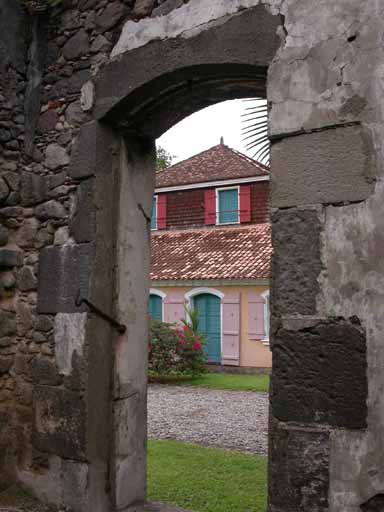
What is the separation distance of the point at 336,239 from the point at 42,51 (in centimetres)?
259

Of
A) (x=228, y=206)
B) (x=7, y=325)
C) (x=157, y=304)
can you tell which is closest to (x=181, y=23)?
(x=7, y=325)

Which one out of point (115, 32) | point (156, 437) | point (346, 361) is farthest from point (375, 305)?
point (156, 437)

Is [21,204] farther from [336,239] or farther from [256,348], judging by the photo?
[256,348]

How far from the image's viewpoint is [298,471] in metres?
2.49

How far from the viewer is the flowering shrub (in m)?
12.2

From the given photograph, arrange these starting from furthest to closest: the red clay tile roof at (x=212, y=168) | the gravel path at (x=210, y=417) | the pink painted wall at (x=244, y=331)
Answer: the red clay tile roof at (x=212, y=168) < the pink painted wall at (x=244, y=331) < the gravel path at (x=210, y=417)

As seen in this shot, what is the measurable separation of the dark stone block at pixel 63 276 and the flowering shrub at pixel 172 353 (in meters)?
8.52

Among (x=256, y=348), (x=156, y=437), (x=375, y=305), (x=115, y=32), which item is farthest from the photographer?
(x=256, y=348)

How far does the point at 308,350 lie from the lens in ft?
8.24

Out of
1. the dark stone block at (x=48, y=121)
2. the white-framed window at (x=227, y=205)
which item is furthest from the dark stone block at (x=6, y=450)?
the white-framed window at (x=227, y=205)

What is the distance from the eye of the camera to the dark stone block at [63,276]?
348cm

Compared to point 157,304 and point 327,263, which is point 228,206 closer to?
point 157,304

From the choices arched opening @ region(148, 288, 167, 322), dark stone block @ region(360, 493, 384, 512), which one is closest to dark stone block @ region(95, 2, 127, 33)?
dark stone block @ region(360, 493, 384, 512)

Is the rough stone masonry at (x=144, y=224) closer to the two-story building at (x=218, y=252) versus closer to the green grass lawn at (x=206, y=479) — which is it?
the green grass lawn at (x=206, y=479)
